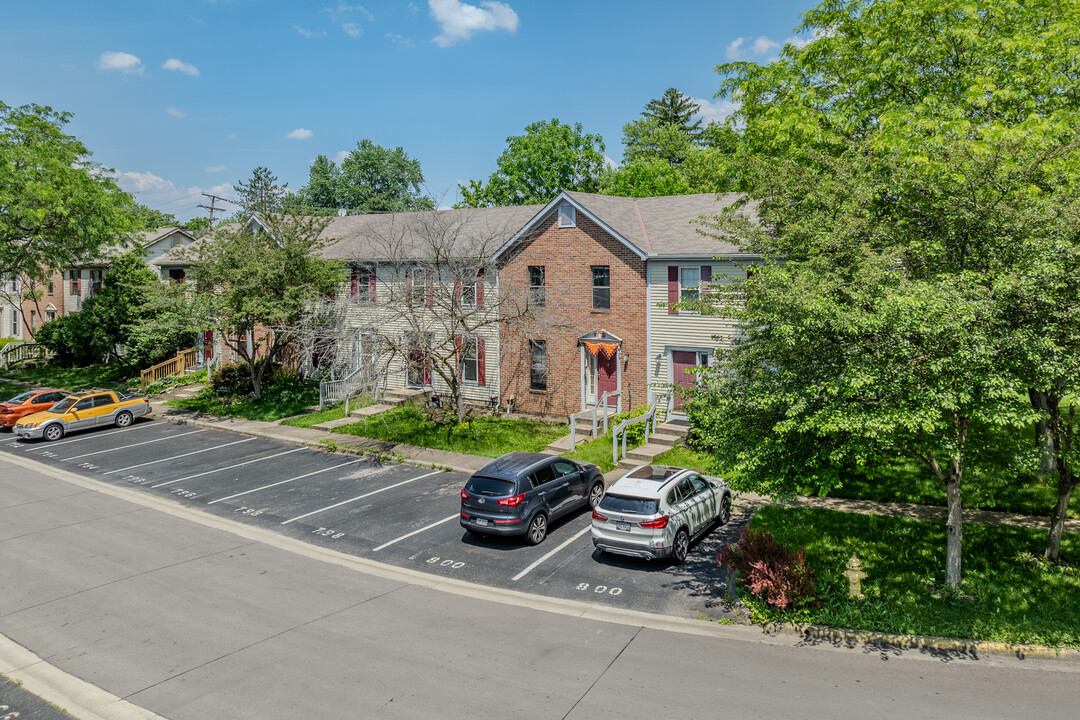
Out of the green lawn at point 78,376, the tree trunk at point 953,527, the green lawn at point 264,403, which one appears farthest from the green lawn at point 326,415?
the tree trunk at point 953,527

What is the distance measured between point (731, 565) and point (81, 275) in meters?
53.9

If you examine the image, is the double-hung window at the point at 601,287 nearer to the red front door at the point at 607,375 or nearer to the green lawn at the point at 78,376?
the red front door at the point at 607,375

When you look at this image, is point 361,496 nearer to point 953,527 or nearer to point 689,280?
point 689,280

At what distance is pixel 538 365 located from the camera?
27.0 m

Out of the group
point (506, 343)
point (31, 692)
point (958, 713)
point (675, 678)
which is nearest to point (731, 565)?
point (675, 678)

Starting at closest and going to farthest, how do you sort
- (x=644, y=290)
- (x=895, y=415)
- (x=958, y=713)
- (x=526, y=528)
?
(x=958, y=713), (x=895, y=415), (x=526, y=528), (x=644, y=290)

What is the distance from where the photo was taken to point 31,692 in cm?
949

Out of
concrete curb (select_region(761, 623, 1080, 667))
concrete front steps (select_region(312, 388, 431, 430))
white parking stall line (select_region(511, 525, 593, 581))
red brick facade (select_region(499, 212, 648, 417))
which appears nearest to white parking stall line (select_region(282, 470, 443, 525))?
white parking stall line (select_region(511, 525, 593, 581))

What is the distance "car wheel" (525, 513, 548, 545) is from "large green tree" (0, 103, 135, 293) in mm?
31817

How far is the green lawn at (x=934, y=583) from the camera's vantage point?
10383 mm

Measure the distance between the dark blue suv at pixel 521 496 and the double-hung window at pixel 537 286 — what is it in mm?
10484

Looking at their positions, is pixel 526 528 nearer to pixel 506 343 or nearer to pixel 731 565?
pixel 731 565

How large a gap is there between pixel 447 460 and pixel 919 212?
1512cm

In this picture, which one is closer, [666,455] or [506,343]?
[666,455]
